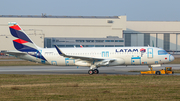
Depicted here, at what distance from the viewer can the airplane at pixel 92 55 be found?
32.1 metres

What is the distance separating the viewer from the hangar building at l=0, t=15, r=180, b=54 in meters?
93.2

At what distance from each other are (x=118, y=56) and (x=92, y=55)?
145 inches

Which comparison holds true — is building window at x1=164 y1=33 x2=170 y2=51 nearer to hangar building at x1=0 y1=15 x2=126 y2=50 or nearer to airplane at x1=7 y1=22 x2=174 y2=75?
hangar building at x1=0 y1=15 x2=126 y2=50

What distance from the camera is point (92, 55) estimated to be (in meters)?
33.5

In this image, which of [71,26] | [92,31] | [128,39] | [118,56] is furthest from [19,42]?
[128,39]

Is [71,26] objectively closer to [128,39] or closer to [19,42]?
[128,39]

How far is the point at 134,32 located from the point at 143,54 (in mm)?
82277

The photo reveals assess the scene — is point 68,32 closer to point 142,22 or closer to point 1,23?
point 1,23

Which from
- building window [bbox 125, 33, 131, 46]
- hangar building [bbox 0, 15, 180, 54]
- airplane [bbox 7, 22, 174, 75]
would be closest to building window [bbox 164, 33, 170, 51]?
hangar building [bbox 0, 15, 180, 54]

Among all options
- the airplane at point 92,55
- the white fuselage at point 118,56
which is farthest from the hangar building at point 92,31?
the white fuselage at point 118,56

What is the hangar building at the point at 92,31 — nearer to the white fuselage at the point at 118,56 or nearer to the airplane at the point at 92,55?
the airplane at the point at 92,55

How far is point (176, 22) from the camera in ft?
368

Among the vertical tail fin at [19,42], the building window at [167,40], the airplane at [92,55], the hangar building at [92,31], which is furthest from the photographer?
the building window at [167,40]

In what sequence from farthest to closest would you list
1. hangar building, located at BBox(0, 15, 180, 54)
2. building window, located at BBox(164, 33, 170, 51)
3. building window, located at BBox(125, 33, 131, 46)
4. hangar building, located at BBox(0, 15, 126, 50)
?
1. building window, located at BBox(164, 33, 170, 51)
2. building window, located at BBox(125, 33, 131, 46)
3. hangar building, located at BBox(0, 15, 126, 50)
4. hangar building, located at BBox(0, 15, 180, 54)
